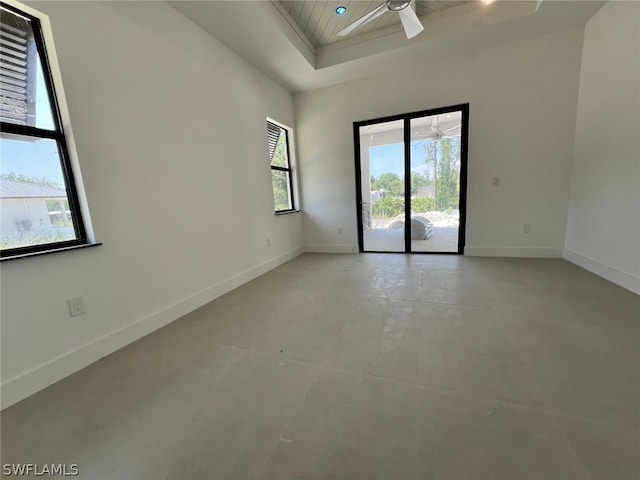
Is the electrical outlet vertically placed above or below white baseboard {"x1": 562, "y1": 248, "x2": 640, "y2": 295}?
above

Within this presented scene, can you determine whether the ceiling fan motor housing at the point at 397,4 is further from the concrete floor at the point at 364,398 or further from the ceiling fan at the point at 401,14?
the concrete floor at the point at 364,398

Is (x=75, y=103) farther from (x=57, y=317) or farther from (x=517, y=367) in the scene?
(x=517, y=367)

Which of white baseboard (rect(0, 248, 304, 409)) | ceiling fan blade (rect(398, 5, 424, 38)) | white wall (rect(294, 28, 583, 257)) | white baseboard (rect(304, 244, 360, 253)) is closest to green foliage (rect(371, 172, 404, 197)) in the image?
white wall (rect(294, 28, 583, 257))

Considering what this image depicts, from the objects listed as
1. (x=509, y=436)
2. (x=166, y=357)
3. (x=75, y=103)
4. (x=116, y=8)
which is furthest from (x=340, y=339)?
(x=116, y=8)

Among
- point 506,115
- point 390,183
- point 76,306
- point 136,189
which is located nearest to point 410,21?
point 506,115

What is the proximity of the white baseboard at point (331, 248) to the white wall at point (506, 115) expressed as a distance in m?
1.61

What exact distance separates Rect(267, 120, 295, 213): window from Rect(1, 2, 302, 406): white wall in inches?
31.5

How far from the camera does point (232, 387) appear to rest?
141cm

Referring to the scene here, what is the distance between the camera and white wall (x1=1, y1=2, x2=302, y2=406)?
1.51 metres

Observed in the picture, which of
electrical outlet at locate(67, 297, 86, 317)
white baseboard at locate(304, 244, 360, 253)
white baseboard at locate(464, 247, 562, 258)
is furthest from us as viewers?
white baseboard at locate(304, 244, 360, 253)

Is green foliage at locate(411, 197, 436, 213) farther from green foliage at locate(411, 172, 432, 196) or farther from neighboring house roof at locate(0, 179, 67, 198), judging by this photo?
neighboring house roof at locate(0, 179, 67, 198)

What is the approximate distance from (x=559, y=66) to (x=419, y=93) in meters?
1.62

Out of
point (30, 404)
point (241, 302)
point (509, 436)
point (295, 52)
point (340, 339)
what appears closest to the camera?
point (509, 436)

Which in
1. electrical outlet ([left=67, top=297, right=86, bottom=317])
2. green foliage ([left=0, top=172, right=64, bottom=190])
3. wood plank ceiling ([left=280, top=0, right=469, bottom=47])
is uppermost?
wood plank ceiling ([left=280, top=0, right=469, bottom=47])
